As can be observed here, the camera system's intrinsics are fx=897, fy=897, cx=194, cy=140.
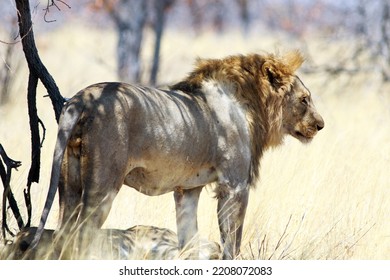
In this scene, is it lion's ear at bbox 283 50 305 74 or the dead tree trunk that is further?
lion's ear at bbox 283 50 305 74

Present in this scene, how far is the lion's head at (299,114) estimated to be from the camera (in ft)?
20.0

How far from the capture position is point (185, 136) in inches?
204

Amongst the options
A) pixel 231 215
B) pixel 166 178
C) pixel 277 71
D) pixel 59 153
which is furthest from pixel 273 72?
pixel 59 153

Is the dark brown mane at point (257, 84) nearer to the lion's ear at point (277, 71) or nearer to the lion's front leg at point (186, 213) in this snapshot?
the lion's ear at point (277, 71)

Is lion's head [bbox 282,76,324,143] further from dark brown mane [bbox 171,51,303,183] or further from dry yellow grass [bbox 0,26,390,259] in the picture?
dry yellow grass [bbox 0,26,390,259]

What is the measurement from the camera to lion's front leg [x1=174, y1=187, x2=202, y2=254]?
5766mm

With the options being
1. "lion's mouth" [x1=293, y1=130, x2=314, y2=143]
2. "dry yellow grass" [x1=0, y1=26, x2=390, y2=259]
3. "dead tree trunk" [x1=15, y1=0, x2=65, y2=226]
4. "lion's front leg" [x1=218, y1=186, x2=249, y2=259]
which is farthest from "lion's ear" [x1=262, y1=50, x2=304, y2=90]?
"dead tree trunk" [x1=15, y1=0, x2=65, y2=226]

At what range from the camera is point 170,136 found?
5.06 metres

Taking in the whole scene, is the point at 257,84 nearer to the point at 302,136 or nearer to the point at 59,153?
the point at 302,136

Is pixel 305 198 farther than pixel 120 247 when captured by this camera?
Yes

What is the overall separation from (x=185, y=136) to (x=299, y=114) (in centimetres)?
123

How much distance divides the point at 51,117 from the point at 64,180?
20.3 feet

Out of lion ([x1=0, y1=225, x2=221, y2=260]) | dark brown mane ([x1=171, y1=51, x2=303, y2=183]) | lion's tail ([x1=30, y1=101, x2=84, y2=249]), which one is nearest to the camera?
lion's tail ([x1=30, y1=101, x2=84, y2=249])

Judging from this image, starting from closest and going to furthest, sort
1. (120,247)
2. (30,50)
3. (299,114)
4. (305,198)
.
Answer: (120,247)
(30,50)
(299,114)
(305,198)
